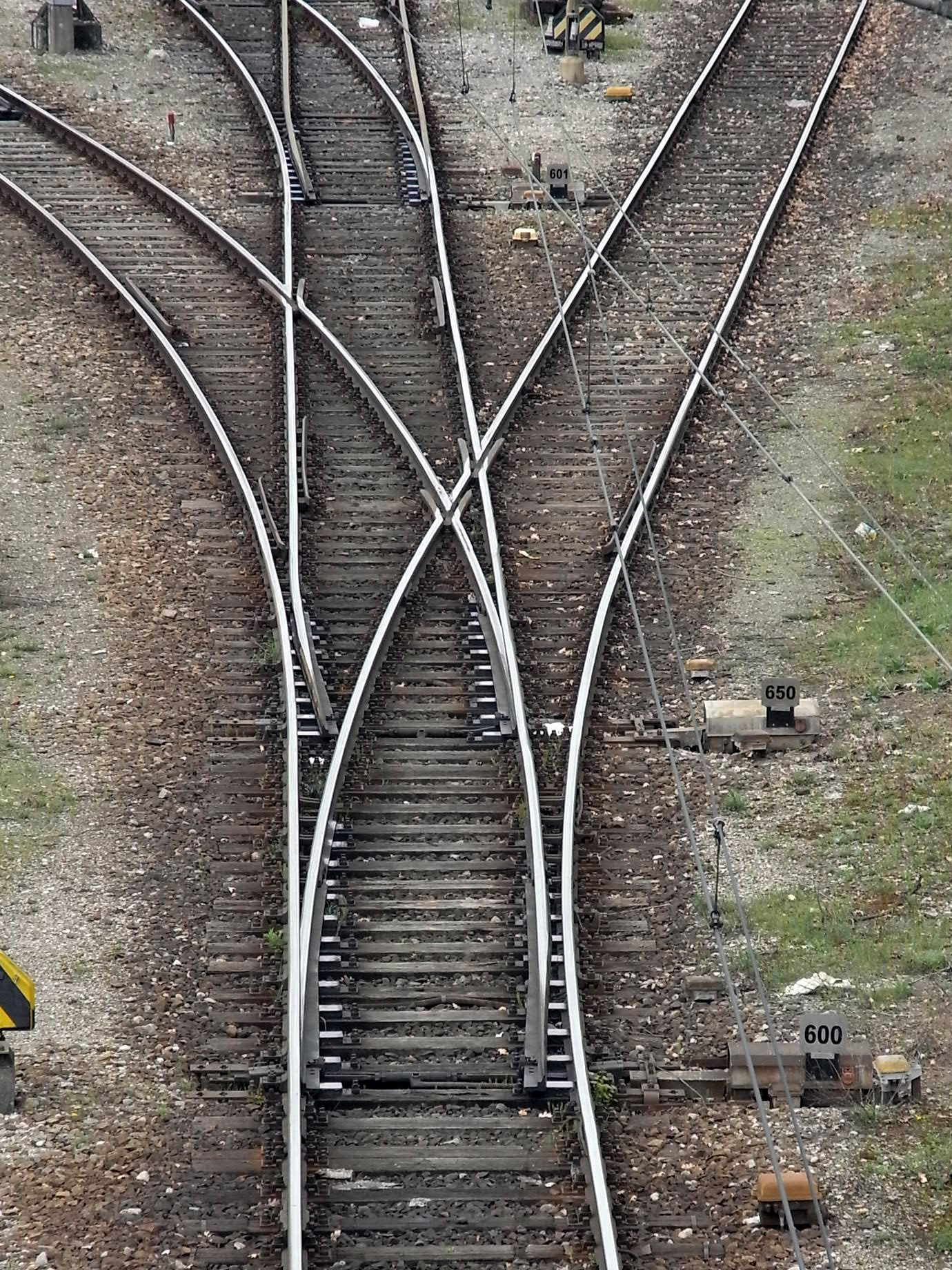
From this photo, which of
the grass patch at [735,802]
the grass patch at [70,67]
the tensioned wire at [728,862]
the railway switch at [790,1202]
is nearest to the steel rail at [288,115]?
the grass patch at [70,67]

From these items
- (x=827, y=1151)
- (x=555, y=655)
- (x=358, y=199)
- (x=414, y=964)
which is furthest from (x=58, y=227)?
(x=827, y=1151)

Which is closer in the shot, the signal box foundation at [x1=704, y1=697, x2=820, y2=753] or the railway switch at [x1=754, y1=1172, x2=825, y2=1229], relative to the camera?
the railway switch at [x1=754, y1=1172, x2=825, y2=1229]

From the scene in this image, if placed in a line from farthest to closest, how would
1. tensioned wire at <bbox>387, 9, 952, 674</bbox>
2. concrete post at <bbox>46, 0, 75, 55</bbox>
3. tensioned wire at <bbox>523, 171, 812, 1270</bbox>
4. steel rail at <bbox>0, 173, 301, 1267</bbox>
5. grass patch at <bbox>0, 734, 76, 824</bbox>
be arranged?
concrete post at <bbox>46, 0, 75, 55</bbox>
tensioned wire at <bbox>387, 9, 952, 674</bbox>
grass patch at <bbox>0, 734, 76, 824</bbox>
steel rail at <bbox>0, 173, 301, 1267</bbox>
tensioned wire at <bbox>523, 171, 812, 1270</bbox>

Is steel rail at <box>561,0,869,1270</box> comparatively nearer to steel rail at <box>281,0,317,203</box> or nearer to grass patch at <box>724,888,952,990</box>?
grass patch at <box>724,888,952,990</box>

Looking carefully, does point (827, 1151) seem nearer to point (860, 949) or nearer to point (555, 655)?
point (860, 949)

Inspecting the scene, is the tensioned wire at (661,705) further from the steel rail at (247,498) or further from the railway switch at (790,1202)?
→ the steel rail at (247,498)

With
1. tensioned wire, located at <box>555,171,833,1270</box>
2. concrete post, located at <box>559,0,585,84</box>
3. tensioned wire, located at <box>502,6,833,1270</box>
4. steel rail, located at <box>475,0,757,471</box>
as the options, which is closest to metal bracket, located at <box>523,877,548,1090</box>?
tensioned wire, located at <box>502,6,833,1270</box>

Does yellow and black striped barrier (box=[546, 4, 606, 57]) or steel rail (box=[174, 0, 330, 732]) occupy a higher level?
yellow and black striped barrier (box=[546, 4, 606, 57])

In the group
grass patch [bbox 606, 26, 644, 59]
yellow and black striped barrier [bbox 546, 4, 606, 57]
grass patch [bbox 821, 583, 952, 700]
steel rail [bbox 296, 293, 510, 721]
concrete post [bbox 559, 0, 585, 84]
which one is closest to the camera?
steel rail [bbox 296, 293, 510, 721]
